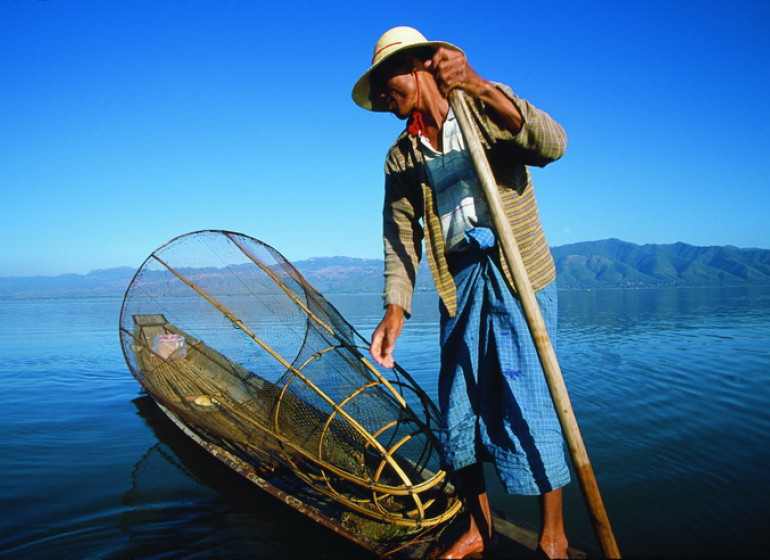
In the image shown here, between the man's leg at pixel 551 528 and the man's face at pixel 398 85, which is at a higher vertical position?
the man's face at pixel 398 85

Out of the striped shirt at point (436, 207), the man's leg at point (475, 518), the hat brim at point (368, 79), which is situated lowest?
the man's leg at point (475, 518)

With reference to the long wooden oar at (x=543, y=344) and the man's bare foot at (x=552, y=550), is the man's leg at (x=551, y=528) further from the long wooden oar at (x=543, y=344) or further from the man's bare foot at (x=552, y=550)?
the long wooden oar at (x=543, y=344)

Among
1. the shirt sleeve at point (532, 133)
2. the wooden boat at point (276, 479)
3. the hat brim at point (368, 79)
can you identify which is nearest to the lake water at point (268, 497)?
the wooden boat at point (276, 479)

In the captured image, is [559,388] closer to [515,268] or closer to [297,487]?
[515,268]

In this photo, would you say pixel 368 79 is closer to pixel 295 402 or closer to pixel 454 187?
pixel 454 187

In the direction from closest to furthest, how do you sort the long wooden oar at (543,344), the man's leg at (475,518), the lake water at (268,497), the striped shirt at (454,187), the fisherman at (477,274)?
1. the long wooden oar at (543,344)
2. the fisherman at (477,274)
3. the striped shirt at (454,187)
4. the man's leg at (475,518)
5. the lake water at (268,497)

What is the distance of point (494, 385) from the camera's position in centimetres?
182

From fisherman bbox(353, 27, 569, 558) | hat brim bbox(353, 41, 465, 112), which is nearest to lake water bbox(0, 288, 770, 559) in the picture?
fisherman bbox(353, 27, 569, 558)

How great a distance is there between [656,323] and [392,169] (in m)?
16.5

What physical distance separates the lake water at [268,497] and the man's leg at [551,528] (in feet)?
2.63

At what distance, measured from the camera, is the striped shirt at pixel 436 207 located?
1.53 metres

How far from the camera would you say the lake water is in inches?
112

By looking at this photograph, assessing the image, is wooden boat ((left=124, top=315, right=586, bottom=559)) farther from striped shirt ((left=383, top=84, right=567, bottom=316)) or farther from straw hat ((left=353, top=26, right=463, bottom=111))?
straw hat ((left=353, top=26, right=463, bottom=111))

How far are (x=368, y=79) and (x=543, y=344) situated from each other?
53.5 inches
